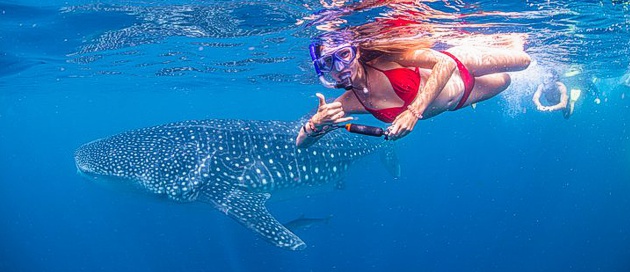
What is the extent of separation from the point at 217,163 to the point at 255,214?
1.82 meters

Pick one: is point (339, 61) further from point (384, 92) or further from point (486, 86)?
point (486, 86)

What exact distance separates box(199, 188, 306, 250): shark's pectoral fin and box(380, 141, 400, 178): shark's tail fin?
5.83 metres

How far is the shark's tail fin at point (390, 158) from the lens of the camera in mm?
13602

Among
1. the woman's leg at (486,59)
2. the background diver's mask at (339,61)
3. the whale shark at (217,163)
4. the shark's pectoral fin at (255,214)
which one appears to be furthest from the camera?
the whale shark at (217,163)

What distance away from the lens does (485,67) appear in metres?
5.41

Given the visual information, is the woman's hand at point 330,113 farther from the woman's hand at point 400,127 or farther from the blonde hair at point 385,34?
the blonde hair at point 385,34

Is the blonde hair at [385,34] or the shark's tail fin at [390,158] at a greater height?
the blonde hair at [385,34]

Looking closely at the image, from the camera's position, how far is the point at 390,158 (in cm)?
1375

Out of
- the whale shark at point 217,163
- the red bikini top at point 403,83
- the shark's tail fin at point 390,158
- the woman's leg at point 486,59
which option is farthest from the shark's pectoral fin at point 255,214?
the shark's tail fin at point 390,158

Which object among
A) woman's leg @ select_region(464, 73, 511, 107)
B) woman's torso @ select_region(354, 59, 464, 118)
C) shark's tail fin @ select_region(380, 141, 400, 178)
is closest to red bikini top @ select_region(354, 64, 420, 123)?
woman's torso @ select_region(354, 59, 464, 118)

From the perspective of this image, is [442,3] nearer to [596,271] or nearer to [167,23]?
[167,23]

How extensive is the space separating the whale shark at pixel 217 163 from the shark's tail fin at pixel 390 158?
3433 millimetres

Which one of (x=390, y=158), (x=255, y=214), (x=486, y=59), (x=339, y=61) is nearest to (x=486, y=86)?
(x=486, y=59)

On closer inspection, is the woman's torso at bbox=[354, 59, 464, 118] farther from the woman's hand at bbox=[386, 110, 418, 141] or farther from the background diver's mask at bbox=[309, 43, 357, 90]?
the woman's hand at bbox=[386, 110, 418, 141]
